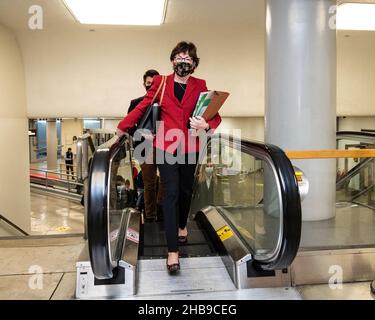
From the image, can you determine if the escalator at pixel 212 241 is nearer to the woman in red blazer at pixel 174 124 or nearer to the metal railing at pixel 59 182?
the woman in red blazer at pixel 174 124

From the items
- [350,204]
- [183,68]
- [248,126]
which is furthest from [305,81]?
[248,126]

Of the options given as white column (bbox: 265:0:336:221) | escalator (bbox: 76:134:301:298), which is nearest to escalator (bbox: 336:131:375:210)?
white column (bbox: 265:0:336:221)

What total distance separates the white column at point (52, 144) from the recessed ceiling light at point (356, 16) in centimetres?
1387

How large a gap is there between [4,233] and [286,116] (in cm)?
489

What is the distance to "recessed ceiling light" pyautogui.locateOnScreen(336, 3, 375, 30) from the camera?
5939 mm

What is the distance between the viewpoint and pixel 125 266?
2.72 meters

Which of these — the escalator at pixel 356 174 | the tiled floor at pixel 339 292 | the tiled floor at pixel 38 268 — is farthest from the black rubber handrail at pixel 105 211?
the escalator at pixel 356 174

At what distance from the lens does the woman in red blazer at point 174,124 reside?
2842 millimetres

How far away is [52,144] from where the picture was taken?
18.1 metres

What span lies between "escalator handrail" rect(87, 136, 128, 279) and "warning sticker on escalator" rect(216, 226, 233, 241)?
118cm

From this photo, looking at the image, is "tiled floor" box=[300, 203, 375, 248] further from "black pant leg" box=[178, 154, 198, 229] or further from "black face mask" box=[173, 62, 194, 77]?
"black face mask" box=[173, 62, 194, 77]
